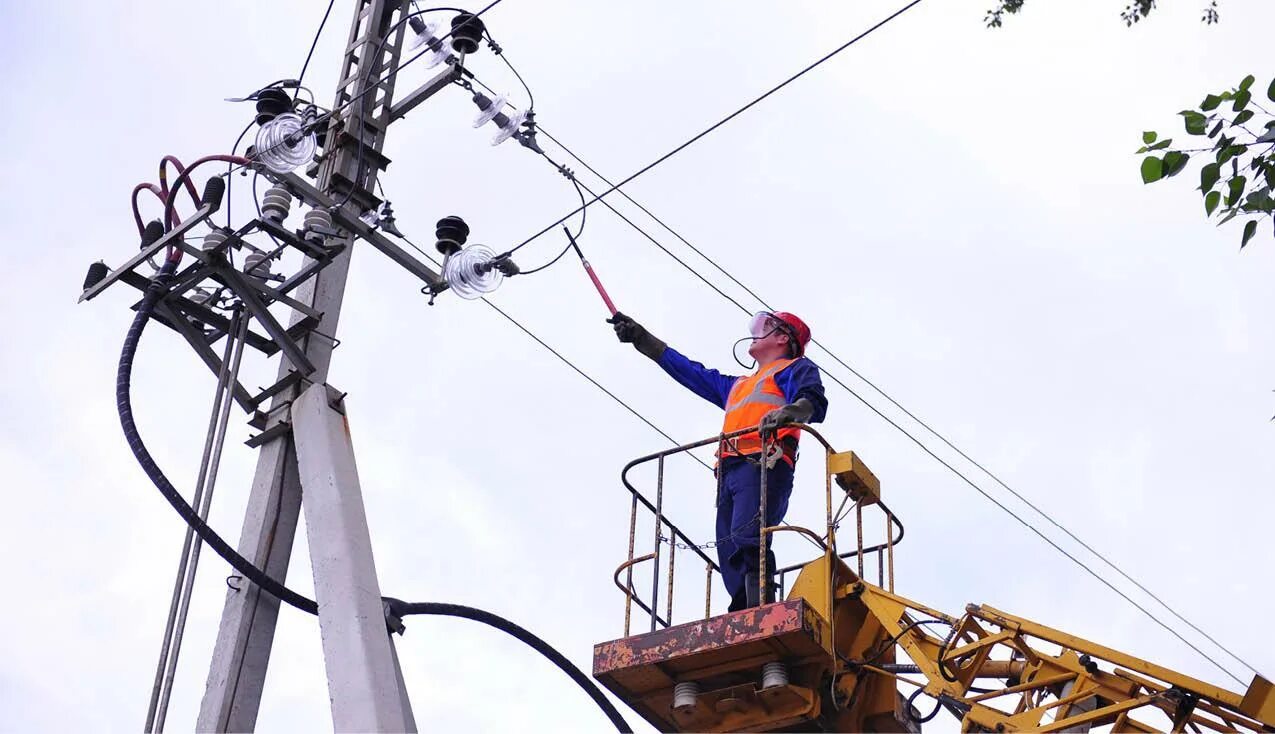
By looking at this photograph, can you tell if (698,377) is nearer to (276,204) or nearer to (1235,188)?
(276,204)

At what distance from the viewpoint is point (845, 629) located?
9891mm

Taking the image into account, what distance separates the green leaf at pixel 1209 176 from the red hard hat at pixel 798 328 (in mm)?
4442

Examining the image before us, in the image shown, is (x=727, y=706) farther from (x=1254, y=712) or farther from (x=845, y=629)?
(x=1254, y=712)

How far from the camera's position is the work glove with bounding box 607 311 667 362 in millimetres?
11266

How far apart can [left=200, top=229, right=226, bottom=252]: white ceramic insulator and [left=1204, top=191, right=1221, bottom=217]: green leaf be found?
503 centimetres

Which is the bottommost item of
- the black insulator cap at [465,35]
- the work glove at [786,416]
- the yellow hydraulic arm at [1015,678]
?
the yellow hydraulic arm at [1015,678]

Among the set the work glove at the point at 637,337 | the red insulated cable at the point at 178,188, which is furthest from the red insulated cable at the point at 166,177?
the work glove at the point at 637,337

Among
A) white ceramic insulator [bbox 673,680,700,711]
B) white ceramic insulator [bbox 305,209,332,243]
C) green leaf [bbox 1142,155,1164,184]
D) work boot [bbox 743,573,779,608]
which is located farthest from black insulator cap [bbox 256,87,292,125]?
green leaf [bbox 1142,155,1164,184]

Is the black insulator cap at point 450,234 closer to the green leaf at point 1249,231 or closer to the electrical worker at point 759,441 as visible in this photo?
the electrical worker at point 759,441

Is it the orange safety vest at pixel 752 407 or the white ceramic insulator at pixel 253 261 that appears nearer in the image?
the white ceramic insulator at pixel 253 261

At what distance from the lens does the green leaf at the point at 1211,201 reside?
6.84 metres

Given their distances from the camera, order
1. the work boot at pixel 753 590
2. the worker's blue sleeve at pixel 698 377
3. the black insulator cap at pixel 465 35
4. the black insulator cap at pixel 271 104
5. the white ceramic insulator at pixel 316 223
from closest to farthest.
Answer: the white ceramic insulator at pixel 316 223 → the work boot at pixel 753 590 → the black insulator cap at pixel 271 104 → the black insulator cap at pixel 465 35 → the worker's blue sleeve at pixel 698 377

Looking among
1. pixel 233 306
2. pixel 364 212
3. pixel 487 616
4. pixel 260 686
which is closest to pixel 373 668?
pixel 260 686

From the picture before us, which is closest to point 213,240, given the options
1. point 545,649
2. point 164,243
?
point 164,243
